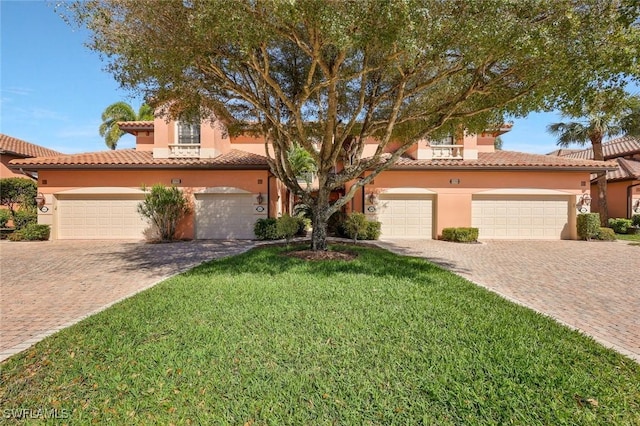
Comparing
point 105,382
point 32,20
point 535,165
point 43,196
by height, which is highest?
Answer: point 32,20

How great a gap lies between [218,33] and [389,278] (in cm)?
652

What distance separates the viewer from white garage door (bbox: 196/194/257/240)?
15.7 meters

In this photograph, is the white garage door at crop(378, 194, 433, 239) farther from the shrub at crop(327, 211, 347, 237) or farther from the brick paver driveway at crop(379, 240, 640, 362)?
the shrub at crop(327, 211, 347, 237)

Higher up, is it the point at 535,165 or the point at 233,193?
the point at 535,165

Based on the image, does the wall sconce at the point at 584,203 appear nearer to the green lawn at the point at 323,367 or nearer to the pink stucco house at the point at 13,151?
the green lawn at the point at 323,367

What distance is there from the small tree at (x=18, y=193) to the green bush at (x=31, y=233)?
12.6ft

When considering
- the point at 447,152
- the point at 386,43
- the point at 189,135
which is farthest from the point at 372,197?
the point at 189,135

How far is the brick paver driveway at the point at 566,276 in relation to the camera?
16.6 ft

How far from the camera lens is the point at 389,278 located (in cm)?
721

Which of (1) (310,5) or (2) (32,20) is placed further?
(2) (32,20)

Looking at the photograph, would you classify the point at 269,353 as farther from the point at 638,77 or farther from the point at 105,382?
the point at 638,77

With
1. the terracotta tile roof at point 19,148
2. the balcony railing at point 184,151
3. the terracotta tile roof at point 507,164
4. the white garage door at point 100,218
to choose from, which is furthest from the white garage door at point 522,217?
the terracotta tile roof at point 19,148

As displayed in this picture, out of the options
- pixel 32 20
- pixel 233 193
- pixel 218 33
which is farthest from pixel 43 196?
pixel 218 33

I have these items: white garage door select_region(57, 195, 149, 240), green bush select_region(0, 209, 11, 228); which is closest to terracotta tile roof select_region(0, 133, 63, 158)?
green bush select_region(0, 209, 11, 228)
